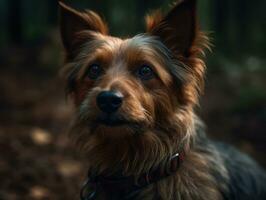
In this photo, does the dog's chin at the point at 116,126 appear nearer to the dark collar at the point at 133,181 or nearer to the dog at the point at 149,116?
the dog at the point at 149,116

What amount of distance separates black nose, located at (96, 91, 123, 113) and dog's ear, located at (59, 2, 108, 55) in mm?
1172

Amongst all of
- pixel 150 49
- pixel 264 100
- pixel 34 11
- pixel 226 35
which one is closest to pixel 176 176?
pixel 150 49

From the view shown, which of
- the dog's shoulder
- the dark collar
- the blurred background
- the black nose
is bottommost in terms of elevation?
the blurred background

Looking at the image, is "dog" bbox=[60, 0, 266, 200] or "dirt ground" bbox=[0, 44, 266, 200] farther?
"dirt ground" bbox=[0, 44, 266, 200]

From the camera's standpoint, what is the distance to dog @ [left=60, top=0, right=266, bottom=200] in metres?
5.76

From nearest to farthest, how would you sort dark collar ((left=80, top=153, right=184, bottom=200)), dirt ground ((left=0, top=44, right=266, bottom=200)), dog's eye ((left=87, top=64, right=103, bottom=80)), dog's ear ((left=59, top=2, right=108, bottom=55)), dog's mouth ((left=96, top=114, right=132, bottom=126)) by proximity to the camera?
dog's mouth ((left=96, top=114, right=132, bottom=126)), dark collar ((left=80, top=153, right=184, bottom=200)), dog's eye ((left=87, top=64, right=103, bottom=80)), dog's ear ((left=59, top=2, right=108, bottom=55)), dirt ground ((left=0, top=44, right=266, bottom=200))

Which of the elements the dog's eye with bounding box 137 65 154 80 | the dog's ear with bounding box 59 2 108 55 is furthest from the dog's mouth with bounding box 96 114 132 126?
the dog's ear with bounding box 59 2 108 55

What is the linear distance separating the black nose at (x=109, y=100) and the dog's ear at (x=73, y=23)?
1.17m

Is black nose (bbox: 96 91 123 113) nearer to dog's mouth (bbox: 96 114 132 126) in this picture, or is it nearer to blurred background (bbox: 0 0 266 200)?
dog's mouth (bbox: 96 114 132 126)

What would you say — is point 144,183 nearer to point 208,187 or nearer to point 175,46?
point 208,187

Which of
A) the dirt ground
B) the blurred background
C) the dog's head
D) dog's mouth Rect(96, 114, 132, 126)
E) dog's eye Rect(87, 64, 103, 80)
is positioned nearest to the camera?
dog's mouth Rect(96, 114, 132, 126)

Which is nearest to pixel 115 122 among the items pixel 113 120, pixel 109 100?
pixel 113 120

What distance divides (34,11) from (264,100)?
1635cm

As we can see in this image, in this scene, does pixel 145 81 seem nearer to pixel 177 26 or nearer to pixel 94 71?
pixel 94 71
